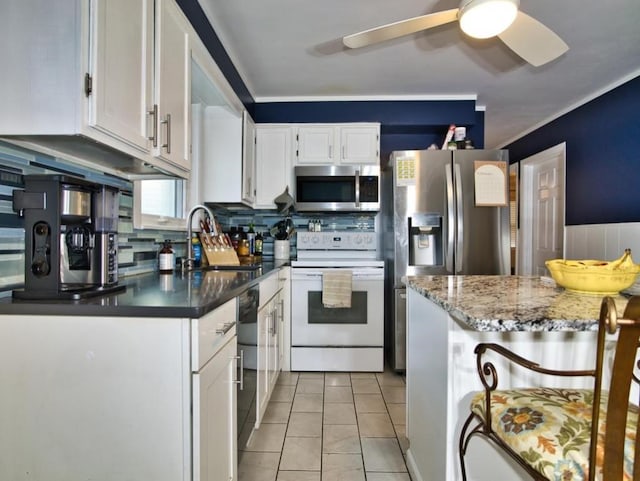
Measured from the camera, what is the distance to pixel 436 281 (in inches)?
59.7

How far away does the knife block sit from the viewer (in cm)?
231

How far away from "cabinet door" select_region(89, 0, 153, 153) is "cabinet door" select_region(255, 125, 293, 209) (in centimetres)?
177

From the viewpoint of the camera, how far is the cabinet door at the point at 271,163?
3.10 metres

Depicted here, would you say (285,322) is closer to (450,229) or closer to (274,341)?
(274,341)

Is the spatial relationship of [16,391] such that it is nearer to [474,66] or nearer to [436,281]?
[436,281]

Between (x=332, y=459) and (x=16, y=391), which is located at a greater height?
(x=16, y=391)

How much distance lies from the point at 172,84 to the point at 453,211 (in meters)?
2.11

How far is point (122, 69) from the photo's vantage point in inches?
45.0

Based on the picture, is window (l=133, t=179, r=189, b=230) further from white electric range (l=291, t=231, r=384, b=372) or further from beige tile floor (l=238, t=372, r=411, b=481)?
beige tile floor (l=238, t=372, r=411, b=481)

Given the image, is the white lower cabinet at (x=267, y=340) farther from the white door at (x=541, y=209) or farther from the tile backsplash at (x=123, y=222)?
the white door at (x=541, y=209)

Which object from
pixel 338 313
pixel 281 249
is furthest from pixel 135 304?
pixel 281 249

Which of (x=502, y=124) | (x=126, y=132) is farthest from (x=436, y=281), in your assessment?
(x=502, y=124)

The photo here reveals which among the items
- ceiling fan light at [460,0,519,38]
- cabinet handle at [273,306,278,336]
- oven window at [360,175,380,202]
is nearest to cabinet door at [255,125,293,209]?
oven window at [360,175,380,202]

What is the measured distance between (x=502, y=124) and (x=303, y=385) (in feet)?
11.9
